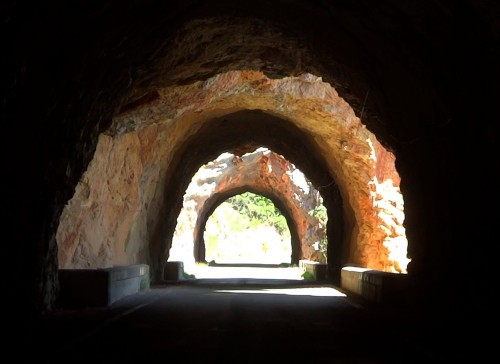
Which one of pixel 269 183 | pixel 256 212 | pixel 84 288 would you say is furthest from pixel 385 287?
pixel 256 212

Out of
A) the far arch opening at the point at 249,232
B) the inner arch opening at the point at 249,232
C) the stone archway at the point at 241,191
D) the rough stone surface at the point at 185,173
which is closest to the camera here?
the rough stone surface at the point at 185,173

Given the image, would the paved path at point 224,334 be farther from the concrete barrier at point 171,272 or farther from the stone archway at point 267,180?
the stone archway at point 267,180

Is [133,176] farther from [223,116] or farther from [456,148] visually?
[456,148]

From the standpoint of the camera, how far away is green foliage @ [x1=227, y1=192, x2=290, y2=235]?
61.6 m

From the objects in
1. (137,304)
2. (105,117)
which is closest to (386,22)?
(105,117)

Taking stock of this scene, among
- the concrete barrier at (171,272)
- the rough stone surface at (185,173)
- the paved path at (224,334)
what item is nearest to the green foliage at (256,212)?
the concrete barrier at (171,272)

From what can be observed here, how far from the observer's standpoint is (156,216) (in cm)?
1834

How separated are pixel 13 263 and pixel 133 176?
24.5ft

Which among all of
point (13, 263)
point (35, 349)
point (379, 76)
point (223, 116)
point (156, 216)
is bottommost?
point (35, 349)

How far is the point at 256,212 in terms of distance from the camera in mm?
63406

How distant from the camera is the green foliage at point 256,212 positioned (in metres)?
61.6

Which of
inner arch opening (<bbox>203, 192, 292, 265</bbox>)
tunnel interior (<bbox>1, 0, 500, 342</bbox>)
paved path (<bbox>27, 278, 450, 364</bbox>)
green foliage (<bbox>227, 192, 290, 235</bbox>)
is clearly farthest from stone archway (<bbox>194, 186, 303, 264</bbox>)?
paved path (<bbox>27, 278, 450, 364</bbox>)

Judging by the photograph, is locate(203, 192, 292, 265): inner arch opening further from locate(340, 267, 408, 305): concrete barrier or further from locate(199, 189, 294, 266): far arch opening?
locate(340, 267, 408, 305): concrete barrier

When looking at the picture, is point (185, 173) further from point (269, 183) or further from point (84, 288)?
point (269, 183)
